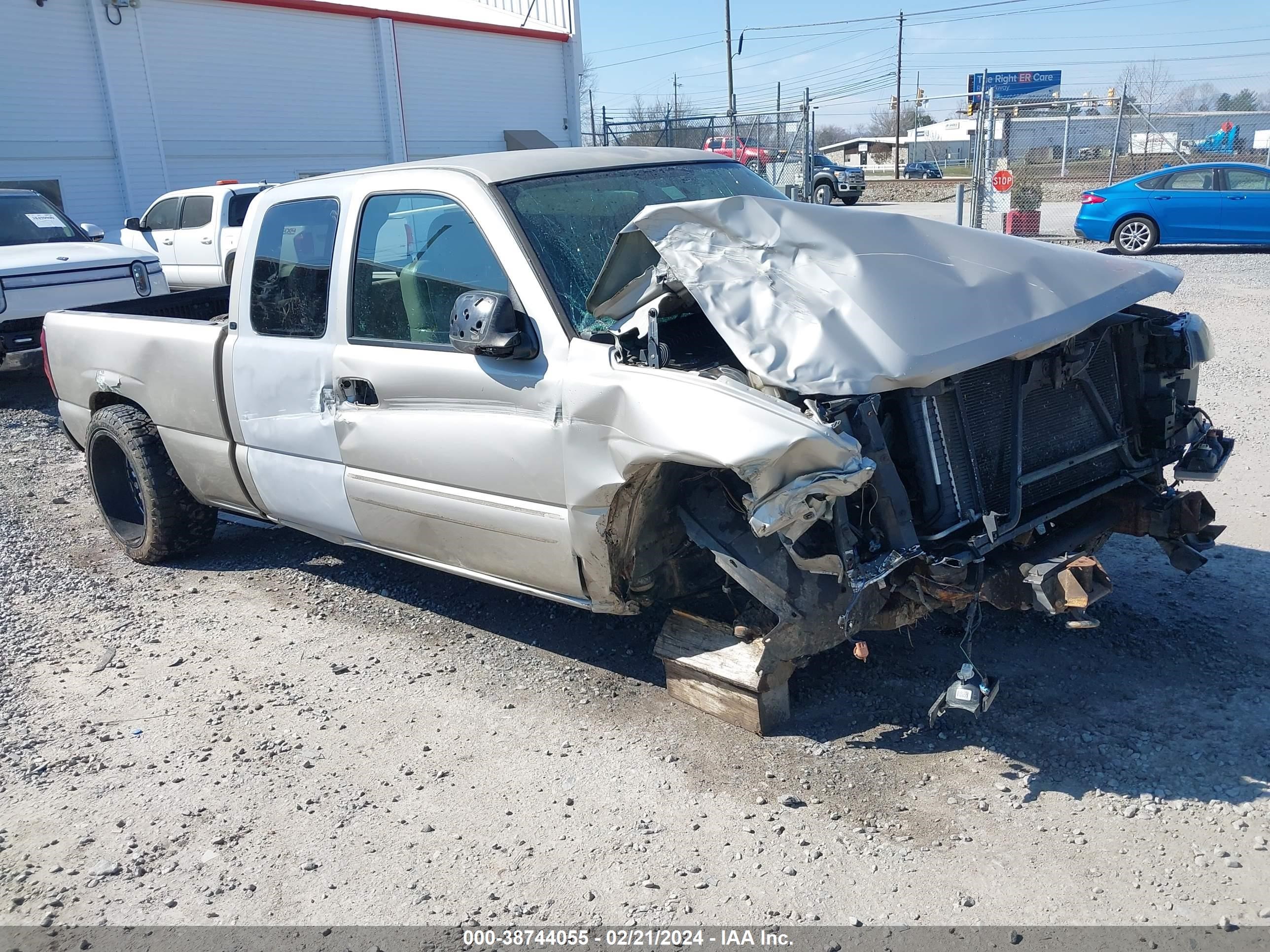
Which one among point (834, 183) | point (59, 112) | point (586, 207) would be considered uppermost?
point (59, 112)

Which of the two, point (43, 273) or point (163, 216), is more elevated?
point (163, 216)

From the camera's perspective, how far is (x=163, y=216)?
1512 centimetres

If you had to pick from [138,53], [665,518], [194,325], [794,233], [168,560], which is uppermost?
[138,53]

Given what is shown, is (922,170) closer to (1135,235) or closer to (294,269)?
(1135,235)

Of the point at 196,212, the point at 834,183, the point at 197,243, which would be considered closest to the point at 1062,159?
the point at 834,183

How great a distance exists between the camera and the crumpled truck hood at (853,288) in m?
3.05

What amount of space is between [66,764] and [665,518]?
94.5 inches

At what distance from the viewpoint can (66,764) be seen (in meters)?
3.83

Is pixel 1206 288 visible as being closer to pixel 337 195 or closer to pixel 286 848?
pixel 337 195

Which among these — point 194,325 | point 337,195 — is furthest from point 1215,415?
point 194,325

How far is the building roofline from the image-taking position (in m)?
20.7

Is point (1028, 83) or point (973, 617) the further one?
point (1028, 83)

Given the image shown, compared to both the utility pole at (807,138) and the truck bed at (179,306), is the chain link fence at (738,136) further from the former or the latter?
the truck bed at (179,306)

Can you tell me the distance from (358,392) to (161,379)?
5.43ft
